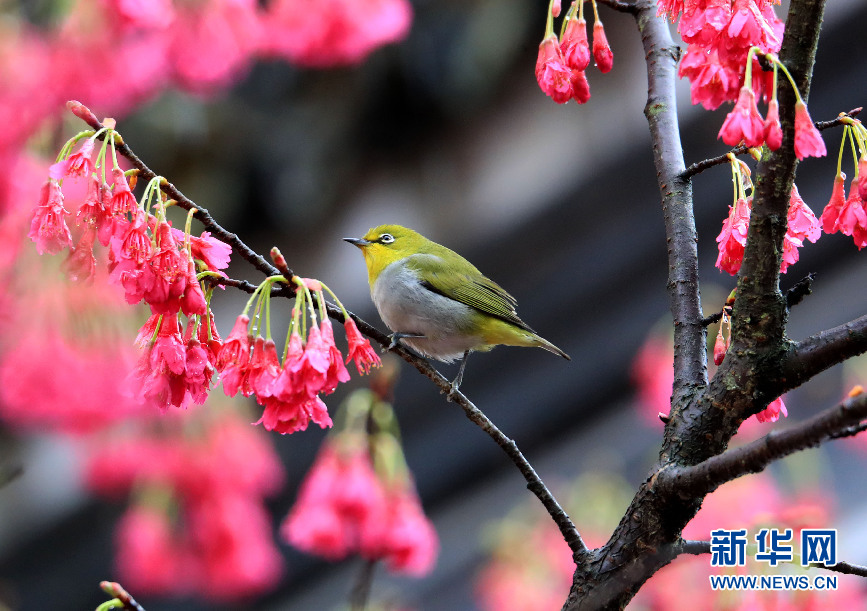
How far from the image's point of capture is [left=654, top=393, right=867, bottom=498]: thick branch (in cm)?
81

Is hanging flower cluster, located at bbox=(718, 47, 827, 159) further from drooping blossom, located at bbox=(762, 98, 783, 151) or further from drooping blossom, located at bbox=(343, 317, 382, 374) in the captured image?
drooping blossom, located at bbox=(343, 317, 382, 374)

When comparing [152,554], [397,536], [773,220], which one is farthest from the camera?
[152,554]

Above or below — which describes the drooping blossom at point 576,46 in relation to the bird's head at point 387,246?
below

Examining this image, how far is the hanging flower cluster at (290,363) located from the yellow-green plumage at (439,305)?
115cm

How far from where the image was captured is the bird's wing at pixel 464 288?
91.6 inches

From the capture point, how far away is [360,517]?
6.71 ft

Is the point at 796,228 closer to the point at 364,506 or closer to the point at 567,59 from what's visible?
the point at 567,59

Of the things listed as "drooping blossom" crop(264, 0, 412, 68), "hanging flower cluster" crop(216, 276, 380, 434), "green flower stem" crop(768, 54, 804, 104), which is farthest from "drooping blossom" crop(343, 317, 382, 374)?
"drooping blossom" crop(264, 0, 412, 68)

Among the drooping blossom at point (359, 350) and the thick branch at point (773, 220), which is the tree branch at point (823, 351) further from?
the drooping blossom at point (359, 350)

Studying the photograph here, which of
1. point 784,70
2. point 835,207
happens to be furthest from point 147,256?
→ point 835,207

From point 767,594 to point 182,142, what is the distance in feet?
9.67

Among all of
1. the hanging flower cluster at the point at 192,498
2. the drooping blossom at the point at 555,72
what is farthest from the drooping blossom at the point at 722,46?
the hanging flower cluster at the point at 192,498

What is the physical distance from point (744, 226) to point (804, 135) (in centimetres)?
24

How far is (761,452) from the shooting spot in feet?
2.95
